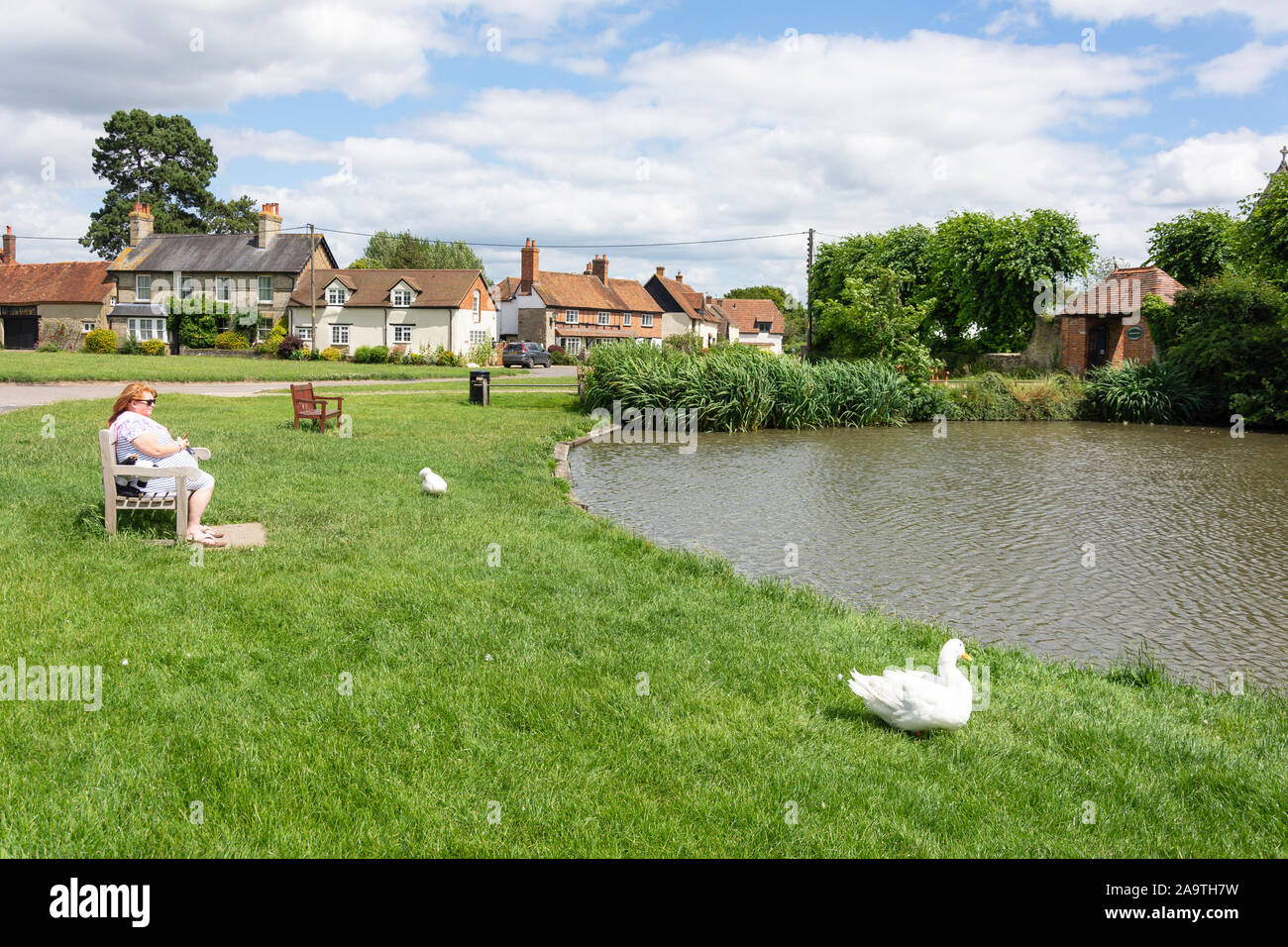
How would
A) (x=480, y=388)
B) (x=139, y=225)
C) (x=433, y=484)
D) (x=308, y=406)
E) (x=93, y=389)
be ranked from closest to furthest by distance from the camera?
(x=433, y=484), (x=308, y=406), (x=93, y=389), (x=480, y=388), (x=139, y=225)

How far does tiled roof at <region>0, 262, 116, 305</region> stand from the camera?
212 feet

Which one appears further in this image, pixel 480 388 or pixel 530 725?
pixel 480 388

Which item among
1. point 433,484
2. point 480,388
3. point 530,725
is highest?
point 480,388

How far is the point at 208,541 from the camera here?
8.00 meters

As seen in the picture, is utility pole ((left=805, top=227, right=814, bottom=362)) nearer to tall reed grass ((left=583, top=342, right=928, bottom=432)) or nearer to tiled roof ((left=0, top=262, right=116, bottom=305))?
tall reed grass ((left=583, top=342, right=928, bottom=432))

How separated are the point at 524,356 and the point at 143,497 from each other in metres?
52.0

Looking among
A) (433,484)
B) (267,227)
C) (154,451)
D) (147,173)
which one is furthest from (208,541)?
(147,173)

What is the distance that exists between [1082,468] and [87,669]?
19.6 meters

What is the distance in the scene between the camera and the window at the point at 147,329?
6100 centimetres

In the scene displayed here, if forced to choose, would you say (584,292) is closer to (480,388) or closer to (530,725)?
(480,388)

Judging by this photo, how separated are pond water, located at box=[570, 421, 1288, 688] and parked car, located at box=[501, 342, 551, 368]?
124ft

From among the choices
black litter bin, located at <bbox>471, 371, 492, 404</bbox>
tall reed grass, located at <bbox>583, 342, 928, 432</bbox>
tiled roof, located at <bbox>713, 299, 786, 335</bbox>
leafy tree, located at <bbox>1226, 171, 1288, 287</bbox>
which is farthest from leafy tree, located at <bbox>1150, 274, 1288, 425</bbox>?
tiled roof, located at <bbox>713, 299, 786, 335</bbox>

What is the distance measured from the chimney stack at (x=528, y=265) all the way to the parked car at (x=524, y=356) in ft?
54.7

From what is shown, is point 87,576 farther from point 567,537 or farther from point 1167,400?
point 1167,400
